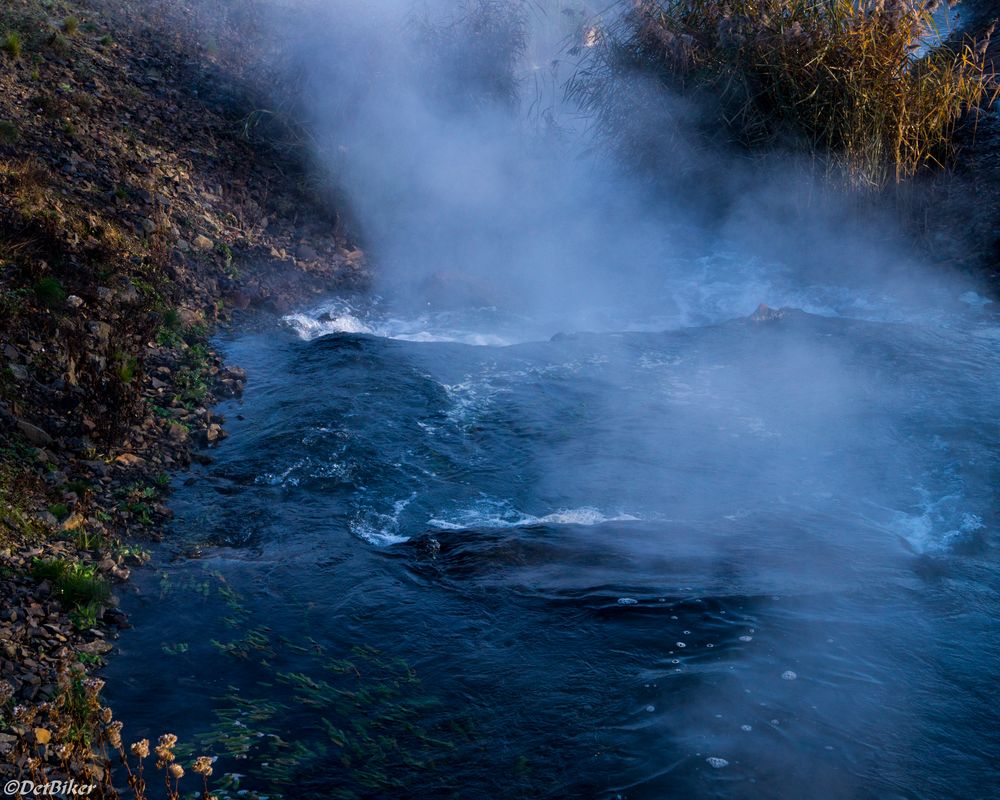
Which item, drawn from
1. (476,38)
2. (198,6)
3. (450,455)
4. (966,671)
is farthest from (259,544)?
(198,6)

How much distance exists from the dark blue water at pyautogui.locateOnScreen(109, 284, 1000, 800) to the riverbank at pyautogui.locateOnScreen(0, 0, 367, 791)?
0.96ft

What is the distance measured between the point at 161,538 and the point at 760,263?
274 inches

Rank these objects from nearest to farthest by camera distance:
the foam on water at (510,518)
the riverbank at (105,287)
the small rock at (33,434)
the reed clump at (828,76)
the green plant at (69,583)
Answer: the riverbank at (105,287) < the green plant at (69,583) < the small rock at (33,434) < the foam on water at (510,518) < the reed clump at (828,76)

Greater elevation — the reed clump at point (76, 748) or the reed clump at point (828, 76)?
the reed clump at point (828, 76)

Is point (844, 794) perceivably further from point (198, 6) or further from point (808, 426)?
point (198, 6)

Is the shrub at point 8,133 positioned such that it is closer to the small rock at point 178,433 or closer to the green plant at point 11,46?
the green plant at point 11,46

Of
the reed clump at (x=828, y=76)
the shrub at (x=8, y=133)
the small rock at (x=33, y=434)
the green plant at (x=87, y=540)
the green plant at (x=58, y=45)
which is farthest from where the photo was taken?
the green plant at (x=58, y=45)

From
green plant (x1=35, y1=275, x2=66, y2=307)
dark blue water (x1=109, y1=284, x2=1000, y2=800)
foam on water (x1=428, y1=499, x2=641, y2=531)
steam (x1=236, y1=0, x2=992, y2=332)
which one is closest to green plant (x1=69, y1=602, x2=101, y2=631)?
dark blue water (x1=109, y1=284, x2=1000, y2=800)

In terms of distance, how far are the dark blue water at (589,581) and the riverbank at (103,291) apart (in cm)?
29

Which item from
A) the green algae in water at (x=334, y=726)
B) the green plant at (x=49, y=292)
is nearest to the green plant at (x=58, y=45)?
the green plant at (x=49, y=292)

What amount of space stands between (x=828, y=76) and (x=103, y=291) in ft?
23.2

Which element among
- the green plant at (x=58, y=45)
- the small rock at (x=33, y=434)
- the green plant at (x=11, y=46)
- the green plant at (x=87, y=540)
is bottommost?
the green plant at (x=87, y=540)

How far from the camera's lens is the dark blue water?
3473 millimetres

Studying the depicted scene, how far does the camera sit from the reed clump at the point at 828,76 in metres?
8.84
